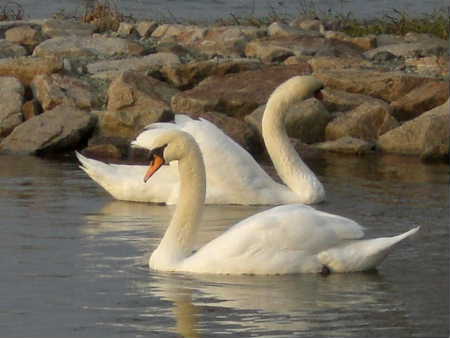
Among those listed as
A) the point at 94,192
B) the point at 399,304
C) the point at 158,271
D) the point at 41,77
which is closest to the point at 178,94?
the point at 41,77

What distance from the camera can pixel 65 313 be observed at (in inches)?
353

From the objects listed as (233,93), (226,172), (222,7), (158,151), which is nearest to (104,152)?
(233,93)

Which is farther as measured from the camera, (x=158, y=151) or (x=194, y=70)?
(x=194, y=70)

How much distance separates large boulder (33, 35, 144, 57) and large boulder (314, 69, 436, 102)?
13.5ft

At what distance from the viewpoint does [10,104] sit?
17891 millimetres

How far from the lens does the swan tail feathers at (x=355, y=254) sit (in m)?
10.0

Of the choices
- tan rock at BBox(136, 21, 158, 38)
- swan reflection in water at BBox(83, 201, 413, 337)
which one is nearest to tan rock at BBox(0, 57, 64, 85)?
tan rock at BBox(136, 21, 158, 38)

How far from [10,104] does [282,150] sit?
4.80 meters

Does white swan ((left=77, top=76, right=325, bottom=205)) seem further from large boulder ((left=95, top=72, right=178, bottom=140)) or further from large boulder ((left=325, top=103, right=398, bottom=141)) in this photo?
large boulder ((left=325, top=103, right=398, bottom=141))

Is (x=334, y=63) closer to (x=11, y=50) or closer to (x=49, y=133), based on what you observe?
(x=49, y=133)

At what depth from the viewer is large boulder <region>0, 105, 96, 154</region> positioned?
16806 millimetres

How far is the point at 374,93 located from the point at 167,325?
1015 cm

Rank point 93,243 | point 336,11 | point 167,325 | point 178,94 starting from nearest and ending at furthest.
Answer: point 167,325
point 93,243
point 178,94
point 336,11

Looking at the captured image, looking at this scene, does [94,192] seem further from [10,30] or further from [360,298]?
[10,30]
